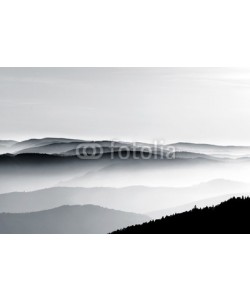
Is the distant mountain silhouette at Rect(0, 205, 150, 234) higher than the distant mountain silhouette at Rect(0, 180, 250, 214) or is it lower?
lower

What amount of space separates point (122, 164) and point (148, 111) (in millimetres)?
545

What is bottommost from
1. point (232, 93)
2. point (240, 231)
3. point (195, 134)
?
point (240, 231)

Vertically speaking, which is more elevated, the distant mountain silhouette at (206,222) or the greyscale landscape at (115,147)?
the greyscale landscape at (115,147)

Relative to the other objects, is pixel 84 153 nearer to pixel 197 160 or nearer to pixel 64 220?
pixel 64 220

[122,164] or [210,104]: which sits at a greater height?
[210,104]

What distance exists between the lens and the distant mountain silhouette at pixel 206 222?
4.57 meters

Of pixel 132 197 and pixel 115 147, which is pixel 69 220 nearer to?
pixel 132 197

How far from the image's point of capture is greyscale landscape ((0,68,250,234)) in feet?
15.2

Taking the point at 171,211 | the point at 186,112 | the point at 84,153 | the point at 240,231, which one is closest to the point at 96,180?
the point at 84,153

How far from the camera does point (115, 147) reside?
15.4 feet

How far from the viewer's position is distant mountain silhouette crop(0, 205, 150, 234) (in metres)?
4.61

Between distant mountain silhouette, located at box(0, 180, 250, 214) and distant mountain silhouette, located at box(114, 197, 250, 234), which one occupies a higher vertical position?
distant mountain silhouette, located at box(0, 180, 250, 214)

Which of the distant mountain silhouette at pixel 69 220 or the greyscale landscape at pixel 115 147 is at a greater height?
the greyscale landscape at pixel 115 147

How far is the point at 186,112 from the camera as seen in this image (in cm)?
475
